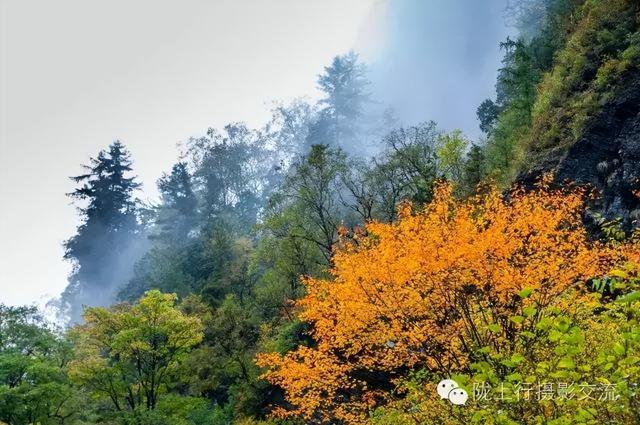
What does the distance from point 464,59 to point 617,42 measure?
67.1m

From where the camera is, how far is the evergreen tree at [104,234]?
200ft

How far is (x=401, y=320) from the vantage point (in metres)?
13.5

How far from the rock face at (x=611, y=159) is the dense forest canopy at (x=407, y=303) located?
0.29 m

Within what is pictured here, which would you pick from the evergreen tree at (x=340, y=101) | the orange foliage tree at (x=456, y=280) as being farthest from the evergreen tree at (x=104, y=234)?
the orange foliage tree at (x=456, y=280)

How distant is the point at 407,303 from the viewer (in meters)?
13.2

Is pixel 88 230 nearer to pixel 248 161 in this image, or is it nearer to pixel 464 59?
pixel 248 161

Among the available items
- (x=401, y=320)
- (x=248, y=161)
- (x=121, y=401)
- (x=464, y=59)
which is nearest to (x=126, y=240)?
(x=248, y=161)

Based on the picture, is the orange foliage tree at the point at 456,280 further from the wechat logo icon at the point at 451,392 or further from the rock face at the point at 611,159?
the wechat logo icon at the point at 451,392

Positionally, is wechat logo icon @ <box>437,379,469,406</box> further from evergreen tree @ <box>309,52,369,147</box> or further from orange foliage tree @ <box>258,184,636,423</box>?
evergreen tree @ <box>309,52,369,147</box>

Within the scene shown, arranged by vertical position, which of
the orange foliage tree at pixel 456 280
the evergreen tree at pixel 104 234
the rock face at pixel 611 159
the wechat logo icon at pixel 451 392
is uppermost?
the evergreen tree at pixel 104 234

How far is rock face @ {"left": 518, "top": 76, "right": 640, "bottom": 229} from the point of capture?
1788 centimetres

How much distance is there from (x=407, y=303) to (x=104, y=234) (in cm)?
5733

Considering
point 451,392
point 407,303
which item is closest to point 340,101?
point 407,303

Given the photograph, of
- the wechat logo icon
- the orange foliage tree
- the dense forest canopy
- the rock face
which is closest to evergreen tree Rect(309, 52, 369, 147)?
the dense forest canopy
